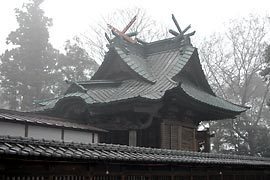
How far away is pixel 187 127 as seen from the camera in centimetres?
2095

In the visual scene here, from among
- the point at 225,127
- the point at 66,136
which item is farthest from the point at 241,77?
the point at 66,136

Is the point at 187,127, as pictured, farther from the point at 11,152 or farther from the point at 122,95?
the point at 11,152

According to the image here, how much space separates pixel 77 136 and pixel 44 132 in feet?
6.05

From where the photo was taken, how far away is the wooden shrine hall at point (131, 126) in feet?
27.5

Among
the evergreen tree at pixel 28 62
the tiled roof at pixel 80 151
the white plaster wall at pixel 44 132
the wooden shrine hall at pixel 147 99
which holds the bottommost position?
the tiled roof at pixel 80 151

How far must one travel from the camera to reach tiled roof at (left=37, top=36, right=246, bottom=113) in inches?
717

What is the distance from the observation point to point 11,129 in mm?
12570

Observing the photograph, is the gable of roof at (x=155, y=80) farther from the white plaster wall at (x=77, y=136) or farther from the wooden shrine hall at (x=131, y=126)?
the white plaster wall at (x=77, y=136)

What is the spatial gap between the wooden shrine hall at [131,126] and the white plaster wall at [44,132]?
0.04 metres

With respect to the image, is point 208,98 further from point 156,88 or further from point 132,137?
point 132,137

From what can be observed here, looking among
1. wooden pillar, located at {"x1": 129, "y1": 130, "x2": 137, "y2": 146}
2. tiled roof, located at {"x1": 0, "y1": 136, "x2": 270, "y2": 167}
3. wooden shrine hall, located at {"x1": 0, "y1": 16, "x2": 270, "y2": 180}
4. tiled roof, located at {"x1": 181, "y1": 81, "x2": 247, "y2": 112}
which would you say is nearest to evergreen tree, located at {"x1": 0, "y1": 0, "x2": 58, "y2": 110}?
wooden shrine hall, located at {"x1": 0, "y1": 16, "x2": 270, "y2": 180}

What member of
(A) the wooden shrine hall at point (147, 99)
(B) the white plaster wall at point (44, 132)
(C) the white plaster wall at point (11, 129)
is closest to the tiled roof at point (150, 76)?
(A) the wooden shrine hall at point (147, 99)

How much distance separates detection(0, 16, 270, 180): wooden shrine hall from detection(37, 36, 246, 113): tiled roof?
2.1 inches

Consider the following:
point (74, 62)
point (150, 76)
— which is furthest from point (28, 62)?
point (150, 76)
